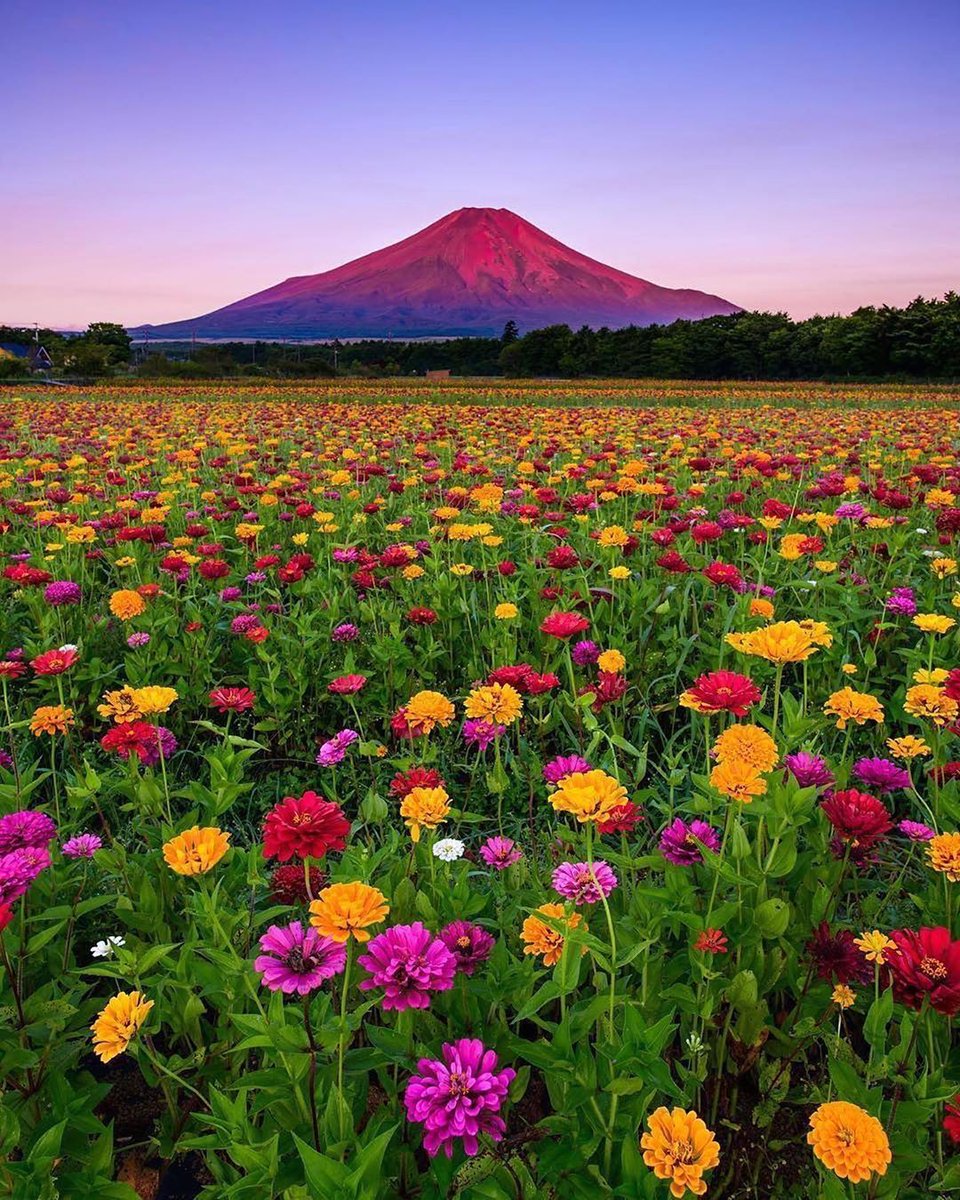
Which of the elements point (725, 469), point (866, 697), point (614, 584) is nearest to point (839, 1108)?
point (866, 697)

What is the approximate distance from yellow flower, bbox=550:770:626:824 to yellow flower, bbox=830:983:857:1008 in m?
0.52

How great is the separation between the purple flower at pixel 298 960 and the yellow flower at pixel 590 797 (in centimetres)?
38

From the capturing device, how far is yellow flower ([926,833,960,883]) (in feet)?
4.31

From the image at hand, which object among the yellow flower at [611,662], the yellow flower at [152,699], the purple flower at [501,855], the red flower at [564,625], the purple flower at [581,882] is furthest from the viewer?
the red flower at [564,625]

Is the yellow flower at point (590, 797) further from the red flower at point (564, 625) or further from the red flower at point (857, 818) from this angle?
the red flower at point (564, 625)

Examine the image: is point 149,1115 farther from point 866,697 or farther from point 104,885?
point 866,697

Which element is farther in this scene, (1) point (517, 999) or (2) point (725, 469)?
(2) point (725, 469)

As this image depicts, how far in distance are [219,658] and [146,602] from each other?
0.39 metres

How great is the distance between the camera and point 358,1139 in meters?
1.04

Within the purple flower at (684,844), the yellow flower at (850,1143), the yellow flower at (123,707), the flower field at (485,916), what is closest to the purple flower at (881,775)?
the flower field at (485,916)

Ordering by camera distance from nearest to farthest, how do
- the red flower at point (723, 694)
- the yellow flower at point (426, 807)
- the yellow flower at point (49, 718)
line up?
1. the yellow flower at point (426, 807)
2. the red flower at point (723, 694)
3. the yellow flower at point (49, 718)

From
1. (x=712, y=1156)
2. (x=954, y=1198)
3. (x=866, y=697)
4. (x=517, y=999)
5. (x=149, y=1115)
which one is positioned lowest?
(x=149, y=1115)

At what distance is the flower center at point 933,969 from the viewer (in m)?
0.98

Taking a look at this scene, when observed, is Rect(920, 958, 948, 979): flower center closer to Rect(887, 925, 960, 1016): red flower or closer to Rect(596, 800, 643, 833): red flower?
Rect(887, 925, 960, 1016): red flower
